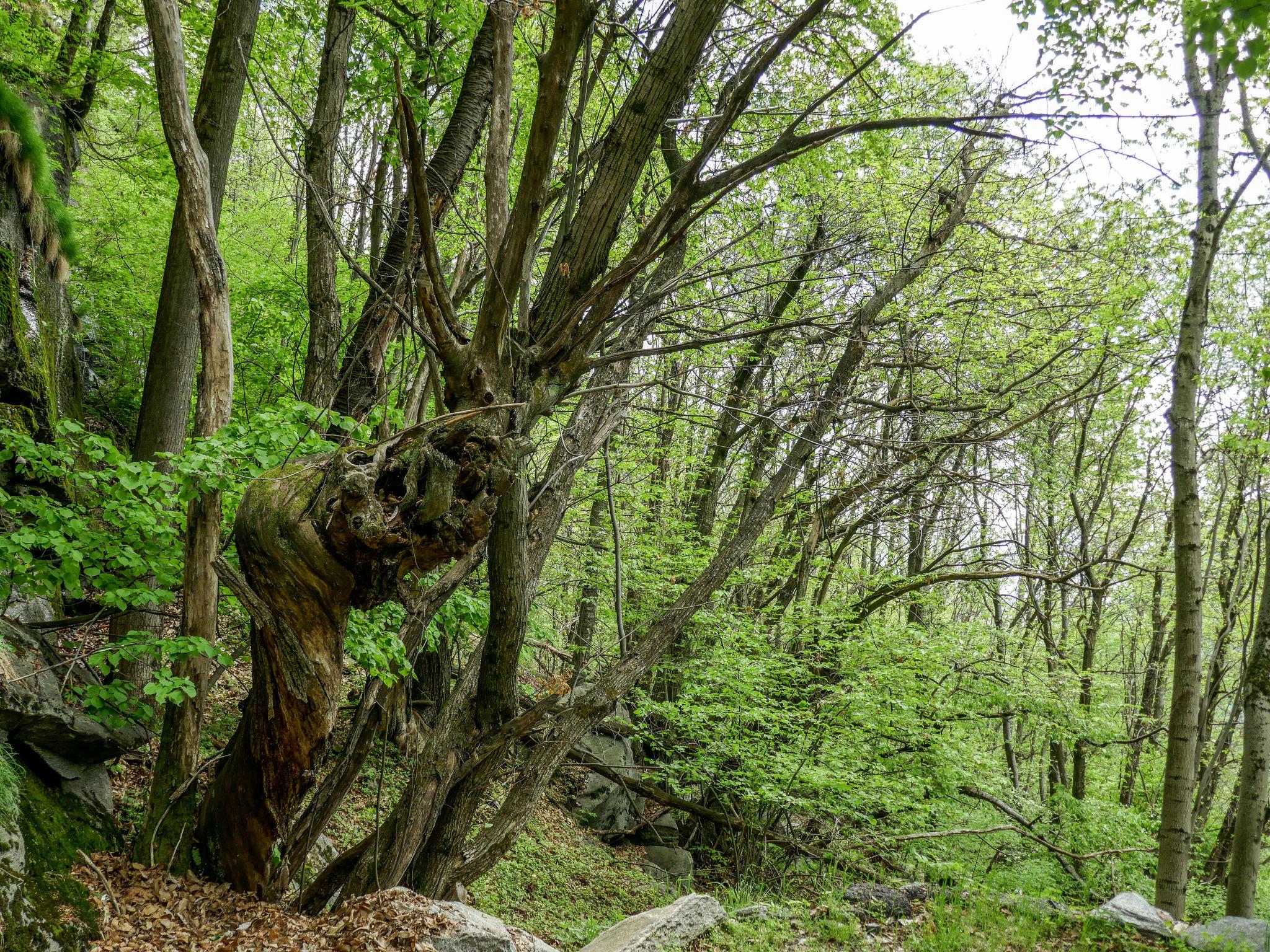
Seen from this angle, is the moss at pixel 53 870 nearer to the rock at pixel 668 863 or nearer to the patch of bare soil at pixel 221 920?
the patch of bare soil at pixel 221 920

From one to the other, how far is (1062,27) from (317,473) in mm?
3913

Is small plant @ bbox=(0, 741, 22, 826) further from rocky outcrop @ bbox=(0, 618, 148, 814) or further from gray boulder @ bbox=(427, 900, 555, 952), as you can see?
gray boulder @ bbox=(427, 900, 555, 952)

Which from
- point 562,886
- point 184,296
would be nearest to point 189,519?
point 184,296

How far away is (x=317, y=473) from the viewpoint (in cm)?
306

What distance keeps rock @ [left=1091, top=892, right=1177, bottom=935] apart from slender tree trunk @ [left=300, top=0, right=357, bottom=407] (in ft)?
23.1

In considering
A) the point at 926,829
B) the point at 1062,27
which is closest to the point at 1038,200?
the point at 1062,27

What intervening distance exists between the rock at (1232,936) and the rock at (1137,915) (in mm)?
161

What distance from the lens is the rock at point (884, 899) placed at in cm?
620

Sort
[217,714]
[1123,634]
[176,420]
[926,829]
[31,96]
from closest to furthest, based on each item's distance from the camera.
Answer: [176,420] < [217,714] < [31,96] < [926,829] < [1123,634]

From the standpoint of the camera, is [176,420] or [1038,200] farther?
[1038,200]

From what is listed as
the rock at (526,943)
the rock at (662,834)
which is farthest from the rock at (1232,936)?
the rock at (662,834)

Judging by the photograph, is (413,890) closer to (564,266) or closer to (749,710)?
(564,266)

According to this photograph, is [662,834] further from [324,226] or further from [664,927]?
[324,226]

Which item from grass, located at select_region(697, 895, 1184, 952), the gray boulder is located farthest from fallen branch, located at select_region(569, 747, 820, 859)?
the gray boulder
